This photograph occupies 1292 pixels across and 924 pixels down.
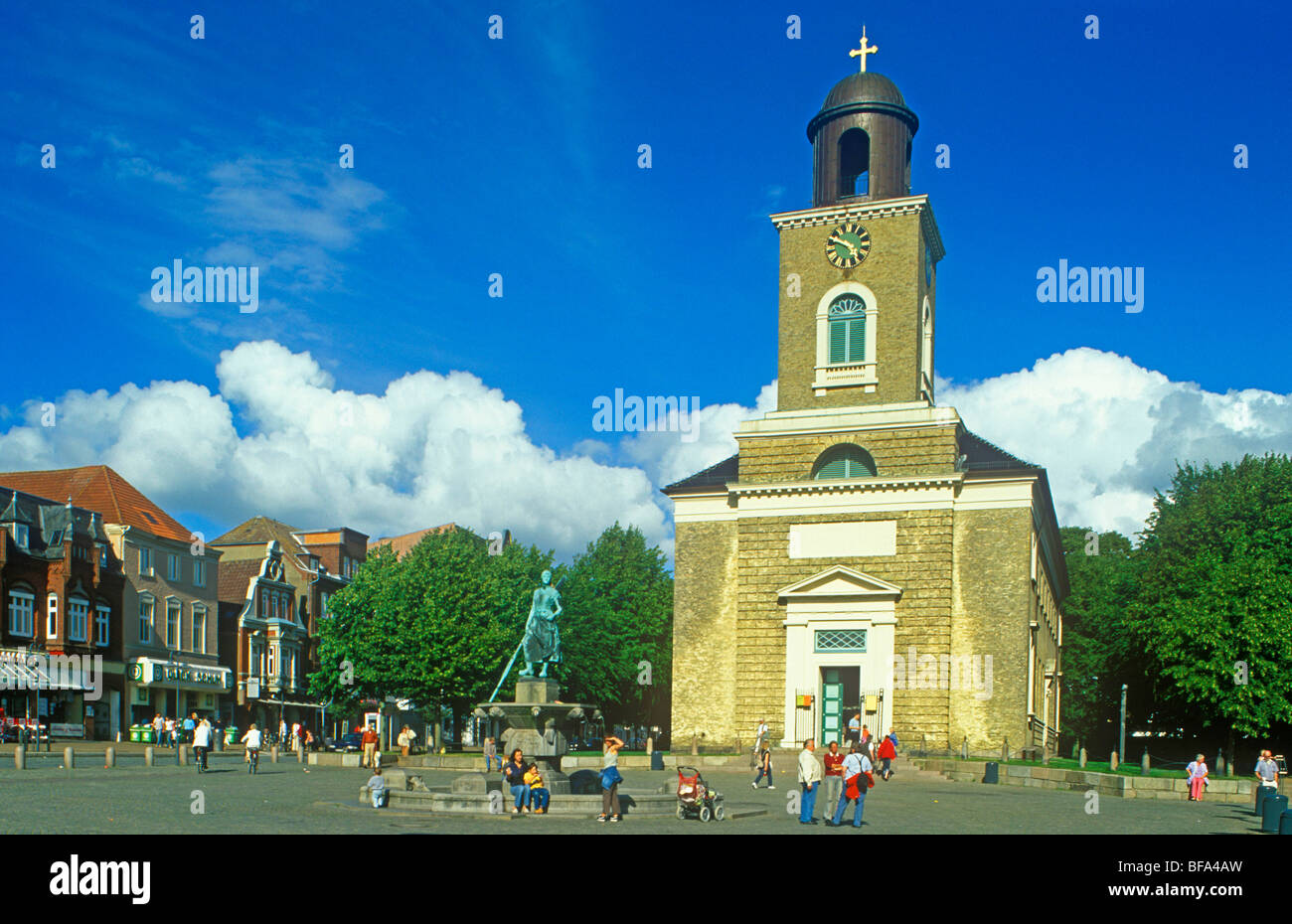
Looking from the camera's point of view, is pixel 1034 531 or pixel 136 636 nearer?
pixel 1034 531

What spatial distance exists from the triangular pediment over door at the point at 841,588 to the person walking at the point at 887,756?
970 cm

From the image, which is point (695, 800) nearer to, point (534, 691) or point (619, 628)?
point (534, 691)

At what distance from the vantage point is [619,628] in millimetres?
69562

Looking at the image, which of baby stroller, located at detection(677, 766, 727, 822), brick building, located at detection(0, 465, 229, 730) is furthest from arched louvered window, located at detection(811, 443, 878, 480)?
brick building, located at detection(0, 465, 229, 730)

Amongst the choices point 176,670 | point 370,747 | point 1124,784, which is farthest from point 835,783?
point 176,670

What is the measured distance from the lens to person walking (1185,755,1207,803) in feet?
108

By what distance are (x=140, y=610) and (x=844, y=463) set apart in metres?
35.6

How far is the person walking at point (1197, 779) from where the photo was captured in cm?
3303

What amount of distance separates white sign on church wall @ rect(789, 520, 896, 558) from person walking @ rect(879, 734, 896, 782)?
11.0m

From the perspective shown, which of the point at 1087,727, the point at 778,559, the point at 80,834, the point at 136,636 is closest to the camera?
the point at 80,834

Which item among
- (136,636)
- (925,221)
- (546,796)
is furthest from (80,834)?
(136,636)
